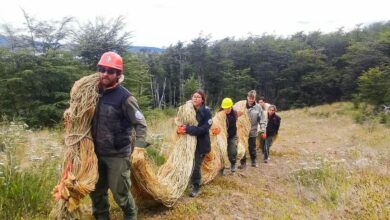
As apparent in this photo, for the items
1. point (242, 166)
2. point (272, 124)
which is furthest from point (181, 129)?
point (272, 124)

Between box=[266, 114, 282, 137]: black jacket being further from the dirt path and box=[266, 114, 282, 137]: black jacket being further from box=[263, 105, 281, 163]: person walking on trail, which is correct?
the dirt path

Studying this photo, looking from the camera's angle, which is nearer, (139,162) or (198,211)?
(139,162)

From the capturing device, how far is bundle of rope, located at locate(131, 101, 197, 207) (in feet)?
16.4

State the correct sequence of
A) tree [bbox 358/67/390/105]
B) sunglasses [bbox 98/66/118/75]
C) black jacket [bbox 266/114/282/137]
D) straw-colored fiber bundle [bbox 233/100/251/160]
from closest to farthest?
sunglasses [bbox 98/66/118/75] < straw-colored fiber bundle [bbox 233/100/251/160] < black jacket [bbox 266/114/282/137] < tree [bbox 358/67/390/105]

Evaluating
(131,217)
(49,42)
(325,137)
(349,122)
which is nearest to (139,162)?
(131,217)

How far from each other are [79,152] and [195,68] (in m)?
43.8

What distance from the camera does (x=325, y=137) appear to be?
1723 cm

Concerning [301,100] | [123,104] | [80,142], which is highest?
[123,104]

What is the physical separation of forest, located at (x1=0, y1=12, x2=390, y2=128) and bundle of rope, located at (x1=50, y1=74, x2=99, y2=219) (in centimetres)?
505

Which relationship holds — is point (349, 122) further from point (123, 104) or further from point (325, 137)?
point (123, 104)

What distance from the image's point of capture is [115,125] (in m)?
4.16

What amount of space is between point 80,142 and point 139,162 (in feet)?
2.65

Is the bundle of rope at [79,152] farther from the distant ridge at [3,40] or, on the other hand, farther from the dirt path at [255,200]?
the distant ridge at [3,40]

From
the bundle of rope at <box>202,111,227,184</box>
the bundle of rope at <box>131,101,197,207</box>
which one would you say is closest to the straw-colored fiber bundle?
the bundle of rope at <box>202,111,227,184</box>
